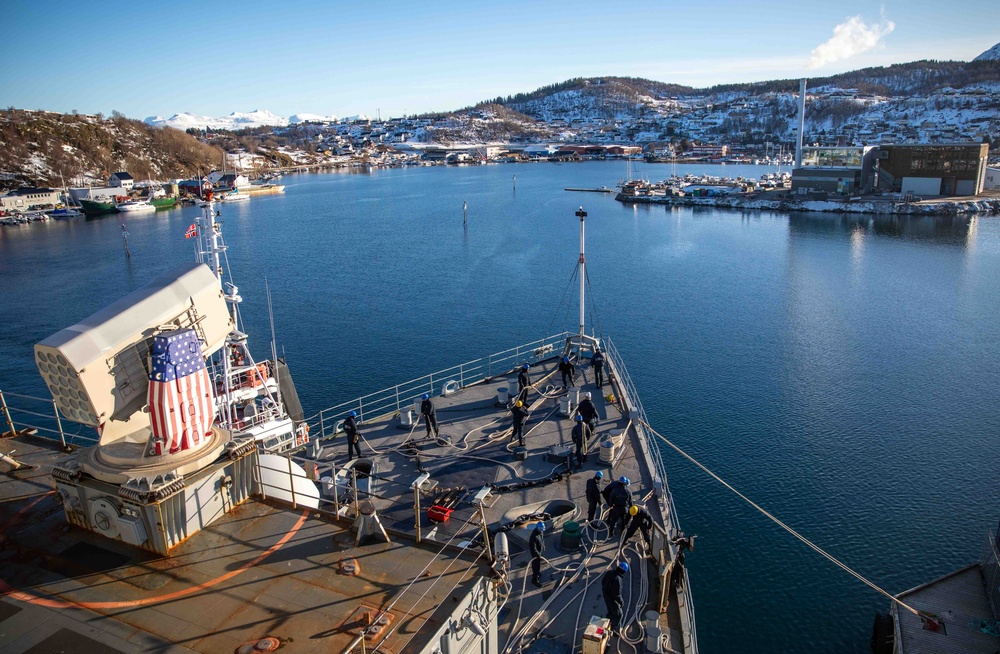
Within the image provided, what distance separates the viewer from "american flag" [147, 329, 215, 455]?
840cm

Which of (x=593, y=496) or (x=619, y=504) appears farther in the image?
(x=593, y=496)

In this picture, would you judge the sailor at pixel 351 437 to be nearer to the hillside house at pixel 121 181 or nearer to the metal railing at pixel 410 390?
the metal railing at pixel 410 390

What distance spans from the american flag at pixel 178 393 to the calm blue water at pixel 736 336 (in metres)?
14.0

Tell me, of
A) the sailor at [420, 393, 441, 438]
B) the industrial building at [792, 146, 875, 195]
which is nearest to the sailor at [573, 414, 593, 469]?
the sailor at [420, 393, 441, 438]

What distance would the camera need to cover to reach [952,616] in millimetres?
15086

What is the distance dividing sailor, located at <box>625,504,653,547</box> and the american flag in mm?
7622

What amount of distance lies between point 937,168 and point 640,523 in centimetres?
11236

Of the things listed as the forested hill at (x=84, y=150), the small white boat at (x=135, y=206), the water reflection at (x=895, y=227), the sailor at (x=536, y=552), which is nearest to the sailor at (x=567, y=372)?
the sailor at (x=536, y=552)

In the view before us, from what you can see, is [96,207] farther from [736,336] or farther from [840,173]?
[840,173]

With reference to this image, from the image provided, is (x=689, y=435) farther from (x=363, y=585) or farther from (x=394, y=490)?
(x=363, y=585)

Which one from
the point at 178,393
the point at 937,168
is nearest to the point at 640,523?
the point at 178,393

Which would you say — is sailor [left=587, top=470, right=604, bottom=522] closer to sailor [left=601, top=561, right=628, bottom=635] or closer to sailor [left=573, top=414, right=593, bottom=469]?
sailor [left=601, top=561, right=628, bottom=635]

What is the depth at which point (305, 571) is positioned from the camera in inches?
319

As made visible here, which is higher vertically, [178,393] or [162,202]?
[178,393]
